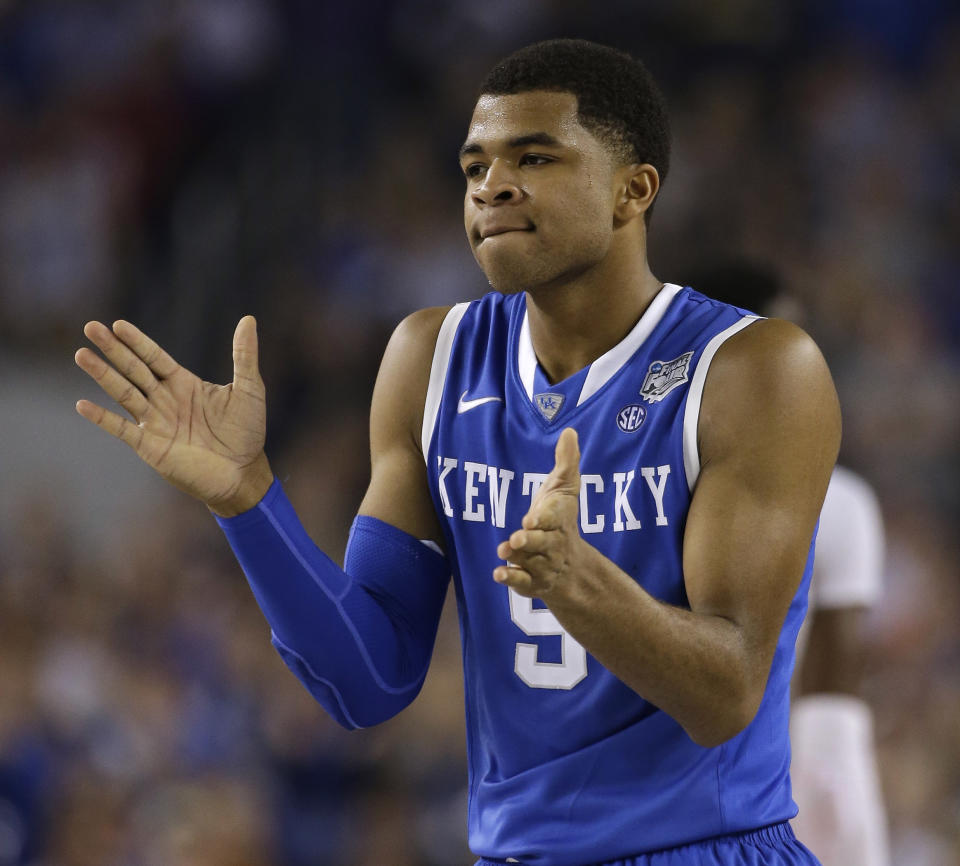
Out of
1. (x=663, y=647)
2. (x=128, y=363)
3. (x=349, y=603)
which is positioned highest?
(x=128, y=363)

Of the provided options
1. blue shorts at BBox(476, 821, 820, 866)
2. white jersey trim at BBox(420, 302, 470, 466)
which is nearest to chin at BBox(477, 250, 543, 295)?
white jersey trim at BBox(420, 302, 470, 466)

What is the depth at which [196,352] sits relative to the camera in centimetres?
645

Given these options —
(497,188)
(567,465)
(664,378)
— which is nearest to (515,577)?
(567,465)

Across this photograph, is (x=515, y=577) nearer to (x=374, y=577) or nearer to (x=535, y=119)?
(x=374, y=577)

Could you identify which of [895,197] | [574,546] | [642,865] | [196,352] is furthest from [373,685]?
[895,197]

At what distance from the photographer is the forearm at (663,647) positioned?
1764 mm

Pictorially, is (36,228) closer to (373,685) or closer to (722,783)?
(373,685)

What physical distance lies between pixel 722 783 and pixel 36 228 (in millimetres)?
5550

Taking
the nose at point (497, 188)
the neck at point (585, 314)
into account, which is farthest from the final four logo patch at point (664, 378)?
the nose at point (497, 188)

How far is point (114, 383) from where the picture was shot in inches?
79.7

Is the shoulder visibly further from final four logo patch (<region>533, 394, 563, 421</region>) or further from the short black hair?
the short black hair

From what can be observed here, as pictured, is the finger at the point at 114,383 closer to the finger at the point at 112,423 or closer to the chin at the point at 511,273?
the finger at the point at 112,423

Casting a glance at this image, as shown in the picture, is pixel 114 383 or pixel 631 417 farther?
pixel 631 417

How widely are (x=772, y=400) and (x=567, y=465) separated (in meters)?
0.48
